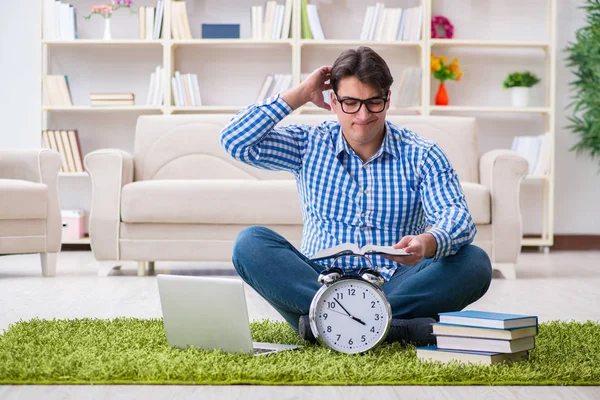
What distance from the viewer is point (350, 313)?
6.61 ft

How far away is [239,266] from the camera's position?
224 cm

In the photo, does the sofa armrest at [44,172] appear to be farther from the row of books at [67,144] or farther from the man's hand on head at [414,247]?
the man's hand on head at [414,247]

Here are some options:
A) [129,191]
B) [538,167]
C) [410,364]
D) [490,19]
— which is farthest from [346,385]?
[490,19]

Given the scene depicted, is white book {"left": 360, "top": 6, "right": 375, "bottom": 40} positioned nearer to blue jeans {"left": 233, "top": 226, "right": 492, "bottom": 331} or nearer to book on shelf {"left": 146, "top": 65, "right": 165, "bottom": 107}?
book on shelf {"left": 146, "top": 65, "right": 165, "bottom": 107}

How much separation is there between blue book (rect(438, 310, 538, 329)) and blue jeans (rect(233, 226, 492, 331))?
0.18 m

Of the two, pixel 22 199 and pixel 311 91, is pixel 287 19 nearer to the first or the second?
pixel 22 199

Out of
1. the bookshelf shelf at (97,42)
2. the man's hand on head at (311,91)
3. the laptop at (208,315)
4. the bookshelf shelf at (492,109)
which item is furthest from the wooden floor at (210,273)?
the bookshelf shelf at (97,42)

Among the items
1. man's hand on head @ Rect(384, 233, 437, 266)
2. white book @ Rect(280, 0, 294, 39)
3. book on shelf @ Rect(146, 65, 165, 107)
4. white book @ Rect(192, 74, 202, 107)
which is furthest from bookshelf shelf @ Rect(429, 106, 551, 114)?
man's hand on head @ Rect(384, 233, 437, 266)

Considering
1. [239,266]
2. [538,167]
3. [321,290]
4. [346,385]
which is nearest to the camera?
[346,385]

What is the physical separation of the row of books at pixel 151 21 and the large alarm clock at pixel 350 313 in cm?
417

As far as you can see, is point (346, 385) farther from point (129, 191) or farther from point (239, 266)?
point (129, 191)

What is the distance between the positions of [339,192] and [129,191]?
211 cm

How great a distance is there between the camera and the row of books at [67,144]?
5.82 metres

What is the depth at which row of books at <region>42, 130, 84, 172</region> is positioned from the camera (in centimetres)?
582
